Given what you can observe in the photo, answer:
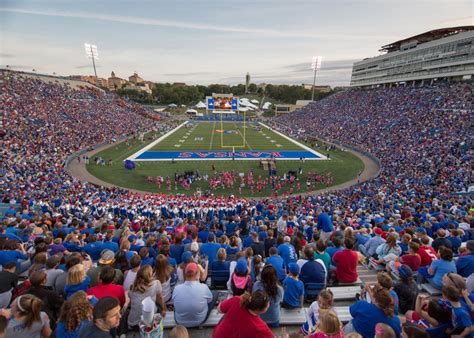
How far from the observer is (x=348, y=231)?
26.1 ft

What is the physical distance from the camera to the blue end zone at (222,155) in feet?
115

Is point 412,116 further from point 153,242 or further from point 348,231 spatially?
point 153,242

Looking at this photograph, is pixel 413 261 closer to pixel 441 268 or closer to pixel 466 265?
pixel 441 268

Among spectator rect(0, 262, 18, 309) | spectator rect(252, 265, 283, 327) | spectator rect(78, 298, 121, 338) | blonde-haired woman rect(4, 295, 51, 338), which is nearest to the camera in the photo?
spectator rect(78, 298, 121, 338)

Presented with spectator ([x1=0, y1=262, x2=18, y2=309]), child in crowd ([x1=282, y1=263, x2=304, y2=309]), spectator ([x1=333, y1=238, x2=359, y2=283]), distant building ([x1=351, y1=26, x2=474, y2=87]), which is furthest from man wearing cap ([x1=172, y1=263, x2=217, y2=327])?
distant building ([x1=351, y1=26, x2=474, y2=87])

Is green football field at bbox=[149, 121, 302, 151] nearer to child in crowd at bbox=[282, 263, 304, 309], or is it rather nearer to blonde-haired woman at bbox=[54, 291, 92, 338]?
child in crowd at bbox=[282, 263, 304, 309]

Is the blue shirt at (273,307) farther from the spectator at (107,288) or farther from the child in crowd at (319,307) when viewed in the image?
the spectator at (107,288)

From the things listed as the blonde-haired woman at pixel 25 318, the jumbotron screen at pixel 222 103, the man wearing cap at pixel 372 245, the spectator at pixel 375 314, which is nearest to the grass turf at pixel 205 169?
the jumbotron screen at pixel 222 103

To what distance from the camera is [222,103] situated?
48.0 metres

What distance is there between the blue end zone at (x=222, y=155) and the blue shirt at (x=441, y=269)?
1151 inches

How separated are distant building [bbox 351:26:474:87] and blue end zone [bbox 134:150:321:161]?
27091 mm

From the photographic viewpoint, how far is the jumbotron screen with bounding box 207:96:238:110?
154 feet

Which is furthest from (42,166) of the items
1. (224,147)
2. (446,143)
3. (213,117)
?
(213,117)

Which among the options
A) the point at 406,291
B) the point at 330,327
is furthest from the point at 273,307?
the point at 406,291
